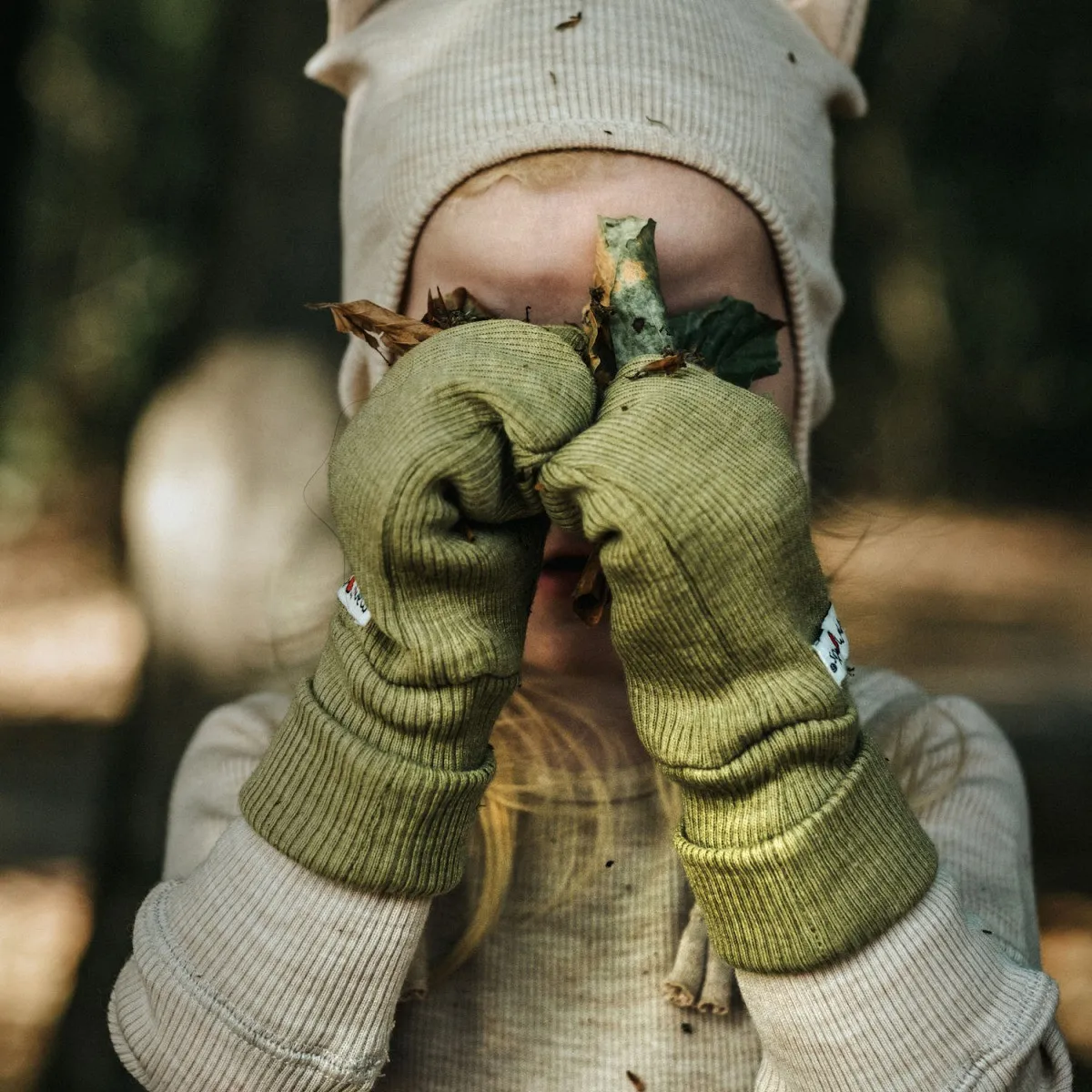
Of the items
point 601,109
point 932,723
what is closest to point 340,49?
point 601,109

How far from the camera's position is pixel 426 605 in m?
0.74

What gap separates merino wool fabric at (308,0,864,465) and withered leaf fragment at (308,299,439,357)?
0.56ft

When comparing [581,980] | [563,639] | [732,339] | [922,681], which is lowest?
[922,681]

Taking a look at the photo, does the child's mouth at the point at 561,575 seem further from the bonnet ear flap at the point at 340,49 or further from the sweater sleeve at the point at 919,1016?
the bonnet ear flap at the point at 340,49

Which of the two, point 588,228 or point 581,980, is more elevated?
point 588,228

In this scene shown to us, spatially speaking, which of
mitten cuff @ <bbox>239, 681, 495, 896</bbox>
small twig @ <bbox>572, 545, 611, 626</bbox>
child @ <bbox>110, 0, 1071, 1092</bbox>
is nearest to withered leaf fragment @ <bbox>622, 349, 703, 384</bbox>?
child @ <bbox>110, 0, 1071, 1092</bbox>

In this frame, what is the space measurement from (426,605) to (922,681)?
115 cm

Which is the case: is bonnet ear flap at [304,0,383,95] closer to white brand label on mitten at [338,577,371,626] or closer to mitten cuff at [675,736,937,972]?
white brand label on mitten at [338,577,371,626]

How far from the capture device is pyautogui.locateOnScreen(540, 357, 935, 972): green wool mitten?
71 cm

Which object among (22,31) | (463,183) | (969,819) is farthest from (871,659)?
(22,31)

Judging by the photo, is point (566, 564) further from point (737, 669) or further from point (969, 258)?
point (969, 258)

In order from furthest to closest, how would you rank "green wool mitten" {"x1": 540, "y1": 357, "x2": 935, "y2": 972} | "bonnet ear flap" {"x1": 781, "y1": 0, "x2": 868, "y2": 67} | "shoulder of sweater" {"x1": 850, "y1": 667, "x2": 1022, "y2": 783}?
"bonnet ear flap" {"x1": 781, "y1": 0, "x2": 868, "y2": 67} < "shoulder of sweater" {"x1": 850, "y1": 667, "x2": 1022, "y2": 783} < "green wool mitten" {"x1": 540, "y1": 357, "x2": 935, "y2": 972}

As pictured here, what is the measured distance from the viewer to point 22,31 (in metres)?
1.54

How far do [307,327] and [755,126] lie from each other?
2.85ft
